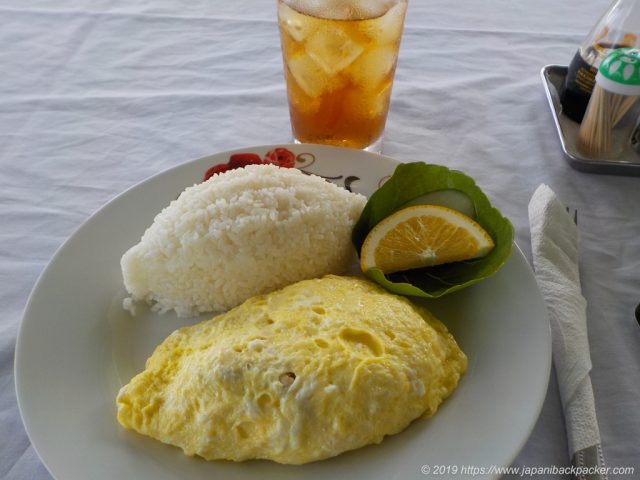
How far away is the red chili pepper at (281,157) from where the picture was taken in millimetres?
1376

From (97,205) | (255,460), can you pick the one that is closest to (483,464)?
(255,460)

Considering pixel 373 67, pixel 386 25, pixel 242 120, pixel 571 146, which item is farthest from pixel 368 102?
pixel 571 146

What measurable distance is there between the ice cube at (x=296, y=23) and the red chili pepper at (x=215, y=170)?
13.7 inches

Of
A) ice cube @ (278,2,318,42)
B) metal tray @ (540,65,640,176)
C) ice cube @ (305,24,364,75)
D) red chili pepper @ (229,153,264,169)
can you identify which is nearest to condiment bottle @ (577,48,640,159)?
metal tray @ (540,65,640,176)

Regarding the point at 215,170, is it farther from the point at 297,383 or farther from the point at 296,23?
the point at 297,383

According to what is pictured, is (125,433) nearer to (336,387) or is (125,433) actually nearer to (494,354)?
(336,387)

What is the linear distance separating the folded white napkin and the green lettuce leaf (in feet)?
0.40

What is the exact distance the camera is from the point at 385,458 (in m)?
0.88

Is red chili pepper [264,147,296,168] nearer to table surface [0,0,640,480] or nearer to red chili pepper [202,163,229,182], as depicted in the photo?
red chili pepper [202,163,229,182]

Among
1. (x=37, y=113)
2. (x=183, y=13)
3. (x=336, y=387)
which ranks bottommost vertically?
(x=336, y=387)

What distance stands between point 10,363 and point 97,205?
493mm

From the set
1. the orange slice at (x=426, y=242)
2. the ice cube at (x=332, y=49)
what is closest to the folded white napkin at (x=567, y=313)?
the orange slice at (x=426, y=242)

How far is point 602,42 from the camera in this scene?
1577mm

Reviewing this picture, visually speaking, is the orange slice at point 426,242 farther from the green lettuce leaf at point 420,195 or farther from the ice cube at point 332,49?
the ice cube at point 332,49
